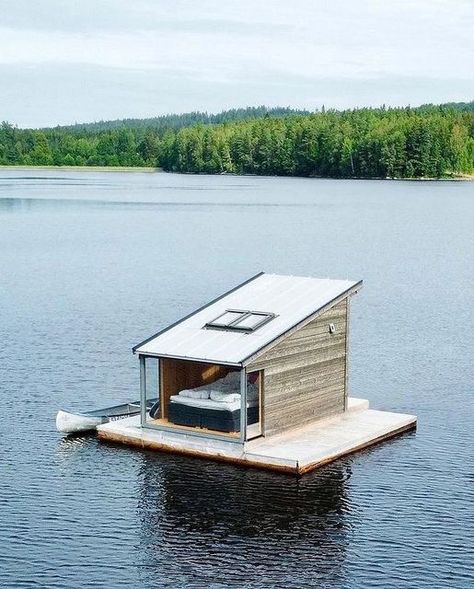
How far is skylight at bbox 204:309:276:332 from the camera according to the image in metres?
35.0

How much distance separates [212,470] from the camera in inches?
1288

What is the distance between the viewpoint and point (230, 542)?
27.4 metres

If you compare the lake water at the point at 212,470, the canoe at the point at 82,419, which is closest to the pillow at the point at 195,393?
the lake water at the point at 212,470

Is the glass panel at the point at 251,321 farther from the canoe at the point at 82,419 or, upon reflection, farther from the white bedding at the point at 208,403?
the canoe at the point at 82,419

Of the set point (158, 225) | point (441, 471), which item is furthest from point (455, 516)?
point (158, 225)

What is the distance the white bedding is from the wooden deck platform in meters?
1.05

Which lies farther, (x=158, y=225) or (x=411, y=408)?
(x=158, y=225)

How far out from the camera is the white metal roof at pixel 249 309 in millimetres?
33719

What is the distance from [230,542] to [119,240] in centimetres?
9065

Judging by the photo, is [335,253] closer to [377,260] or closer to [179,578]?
[377,260]

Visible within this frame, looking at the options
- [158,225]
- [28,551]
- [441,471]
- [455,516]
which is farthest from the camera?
[158,225]

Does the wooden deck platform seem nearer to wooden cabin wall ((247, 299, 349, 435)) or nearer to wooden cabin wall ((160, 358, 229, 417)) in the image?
wooden cabin wall ((247, 299, 349, 435))

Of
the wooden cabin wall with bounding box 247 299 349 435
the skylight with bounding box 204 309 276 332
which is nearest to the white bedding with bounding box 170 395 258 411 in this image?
the wooden cabin wall with bounding box 247 299 349 435

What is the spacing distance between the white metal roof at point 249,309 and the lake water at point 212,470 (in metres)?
3.64
